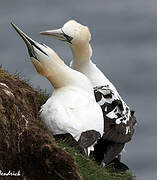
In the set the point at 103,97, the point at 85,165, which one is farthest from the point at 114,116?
the point at 85,165

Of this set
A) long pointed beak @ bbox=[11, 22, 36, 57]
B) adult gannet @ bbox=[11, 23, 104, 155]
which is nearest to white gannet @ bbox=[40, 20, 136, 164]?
adult gannet @ bbox=[11, 23, 104, 155]

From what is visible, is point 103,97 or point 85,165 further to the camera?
point 103,97

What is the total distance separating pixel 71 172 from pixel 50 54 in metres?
4.47

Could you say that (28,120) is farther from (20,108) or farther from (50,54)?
(50,54)

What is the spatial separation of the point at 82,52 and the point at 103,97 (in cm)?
147

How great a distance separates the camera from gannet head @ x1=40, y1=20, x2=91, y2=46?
1825 centimetres

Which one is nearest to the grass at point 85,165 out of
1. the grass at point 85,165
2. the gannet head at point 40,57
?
the grass at point 85,165

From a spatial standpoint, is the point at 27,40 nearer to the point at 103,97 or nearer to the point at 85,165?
the point at 103,97

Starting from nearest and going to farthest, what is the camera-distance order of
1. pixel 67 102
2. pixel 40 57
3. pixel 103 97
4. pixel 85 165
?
pixel 85 165 < pixel 67 102 < pixel 40 57 < pixel 103 97

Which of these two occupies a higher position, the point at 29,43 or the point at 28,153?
the point at 29,43

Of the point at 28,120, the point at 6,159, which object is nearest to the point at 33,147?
the point at 6,159

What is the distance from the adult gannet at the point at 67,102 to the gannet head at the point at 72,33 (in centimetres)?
118

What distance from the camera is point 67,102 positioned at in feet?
52.3

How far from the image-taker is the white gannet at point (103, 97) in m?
17.4
